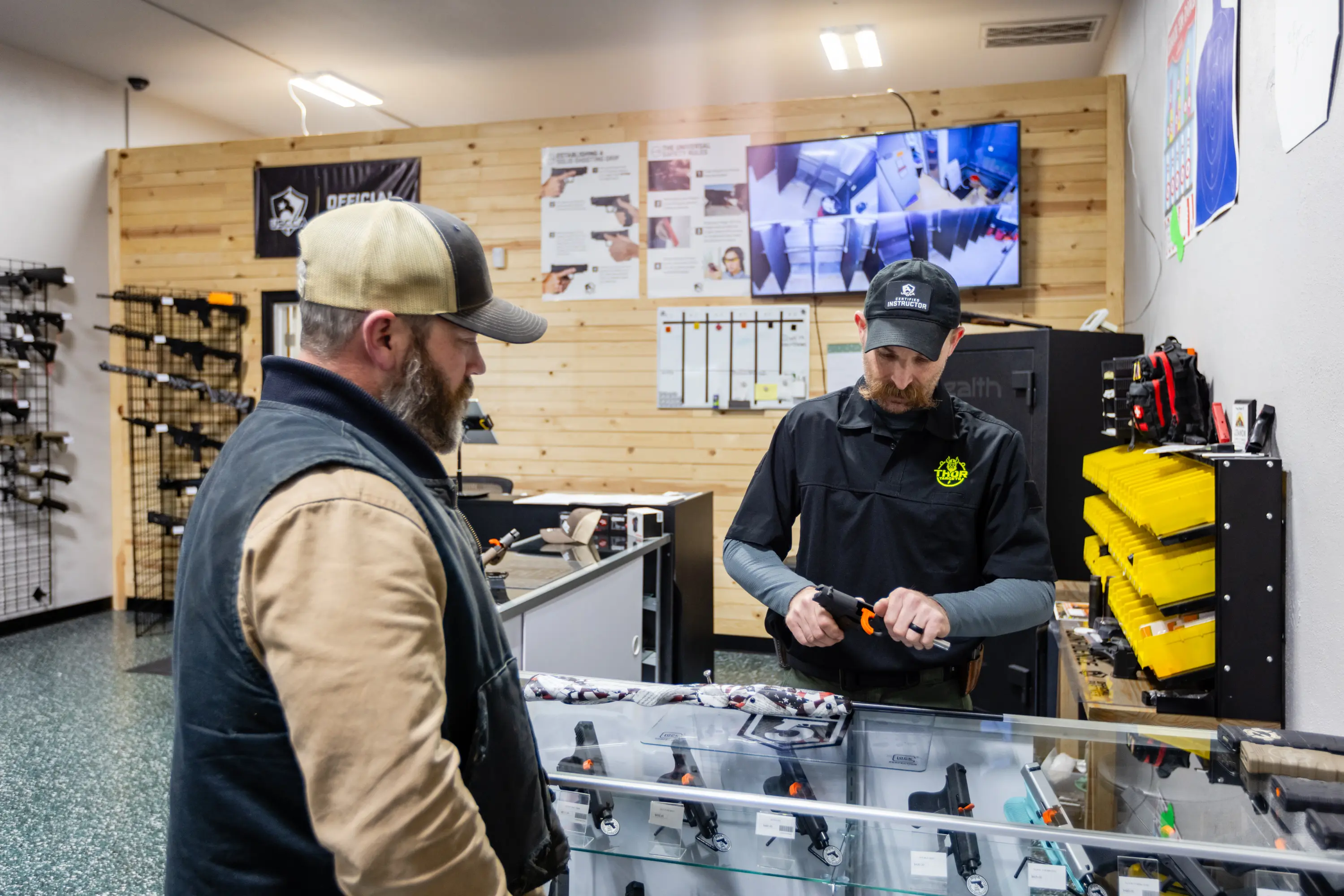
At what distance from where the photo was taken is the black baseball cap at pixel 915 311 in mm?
1923

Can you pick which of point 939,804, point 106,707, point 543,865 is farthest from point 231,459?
point 106,707

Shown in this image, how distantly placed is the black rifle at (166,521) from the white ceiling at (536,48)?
3.10 metres

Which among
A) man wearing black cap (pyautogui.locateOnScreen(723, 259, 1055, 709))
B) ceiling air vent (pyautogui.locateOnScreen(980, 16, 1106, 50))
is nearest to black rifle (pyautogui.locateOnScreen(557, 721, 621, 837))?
man wearing black cap (pyautogui.locateOnScreen(723, 259, 1055, 709))

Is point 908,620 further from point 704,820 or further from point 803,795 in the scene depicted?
point 704,820

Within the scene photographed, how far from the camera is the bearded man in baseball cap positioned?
31.3 inches

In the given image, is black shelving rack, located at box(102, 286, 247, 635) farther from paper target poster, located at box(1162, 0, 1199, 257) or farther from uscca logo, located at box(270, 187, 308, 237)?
paper target poster, located at box(1162, 0, 1199, 257)

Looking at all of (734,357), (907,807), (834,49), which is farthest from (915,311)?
(834,49)

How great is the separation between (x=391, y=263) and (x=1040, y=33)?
5825 mm

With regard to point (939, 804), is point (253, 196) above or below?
above

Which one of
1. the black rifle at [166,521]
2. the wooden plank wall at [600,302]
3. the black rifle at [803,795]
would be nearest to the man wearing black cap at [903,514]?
the black rifle at [803,795]

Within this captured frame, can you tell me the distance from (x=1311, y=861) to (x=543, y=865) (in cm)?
87

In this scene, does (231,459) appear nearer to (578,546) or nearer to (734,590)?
(578,546)

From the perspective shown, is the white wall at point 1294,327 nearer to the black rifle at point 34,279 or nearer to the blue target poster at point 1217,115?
the blue target poster at point 1217,115

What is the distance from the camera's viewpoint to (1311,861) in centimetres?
106
